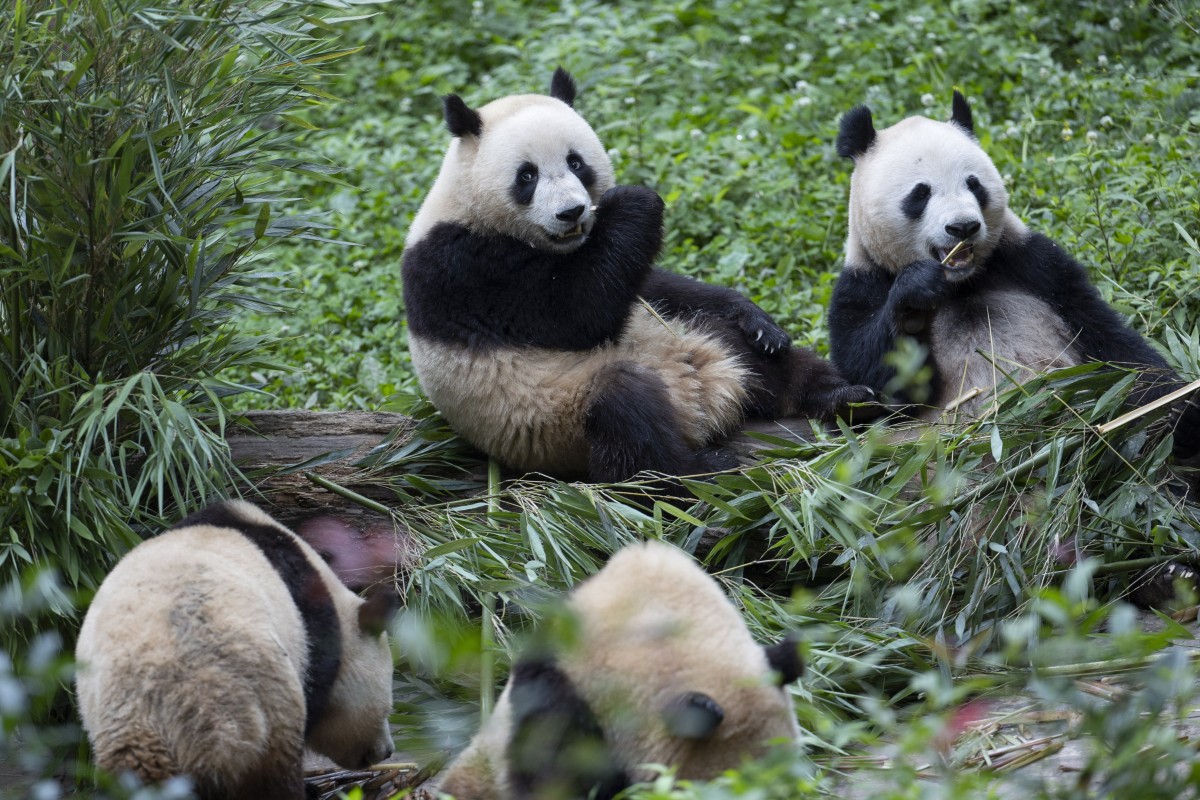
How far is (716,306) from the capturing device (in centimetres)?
554

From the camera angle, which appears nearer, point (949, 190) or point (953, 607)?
point (953, 607)

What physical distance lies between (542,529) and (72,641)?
1602 millimetres

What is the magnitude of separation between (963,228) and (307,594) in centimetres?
293

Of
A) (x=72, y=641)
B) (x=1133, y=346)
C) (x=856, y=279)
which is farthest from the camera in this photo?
(x=856, y=279)

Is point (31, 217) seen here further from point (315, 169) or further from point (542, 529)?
point (542, 529)

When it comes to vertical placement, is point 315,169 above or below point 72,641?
above

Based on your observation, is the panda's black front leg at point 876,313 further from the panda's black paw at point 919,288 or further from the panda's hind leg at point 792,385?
the panda's hind leg at point 792,385

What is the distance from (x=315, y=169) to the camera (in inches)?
205

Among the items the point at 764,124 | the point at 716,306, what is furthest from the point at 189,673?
the point at 764,124

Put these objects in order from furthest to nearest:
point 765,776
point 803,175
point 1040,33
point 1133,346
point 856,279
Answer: point 1040,33
point 803,175
point 856,279
point 1133,346
point 765,776

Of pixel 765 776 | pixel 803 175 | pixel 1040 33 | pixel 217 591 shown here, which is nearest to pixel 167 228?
pixel 217 591

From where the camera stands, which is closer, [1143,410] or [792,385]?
[1143,410]

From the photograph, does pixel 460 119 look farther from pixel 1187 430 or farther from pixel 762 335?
pixel 1187 430

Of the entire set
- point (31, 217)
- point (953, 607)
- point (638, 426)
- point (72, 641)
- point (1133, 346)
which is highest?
point (31, 217)
